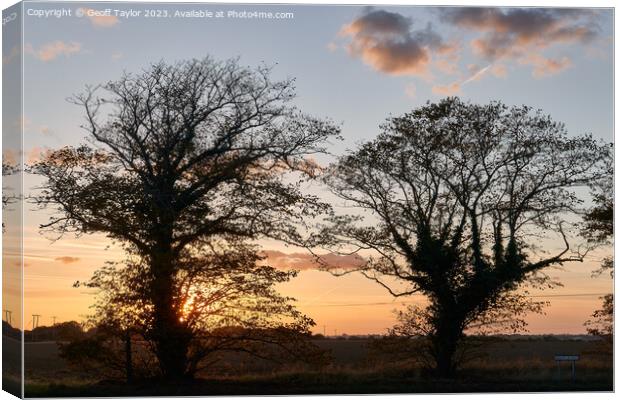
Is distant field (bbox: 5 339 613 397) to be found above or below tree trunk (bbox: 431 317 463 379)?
below

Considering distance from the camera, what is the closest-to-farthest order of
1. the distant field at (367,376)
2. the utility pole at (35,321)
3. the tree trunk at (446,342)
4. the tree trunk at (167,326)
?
the utility pole at (35,321) → the distant field at (367,376) → the tree trunk at (167,326) → the tree trunk at (446,342)

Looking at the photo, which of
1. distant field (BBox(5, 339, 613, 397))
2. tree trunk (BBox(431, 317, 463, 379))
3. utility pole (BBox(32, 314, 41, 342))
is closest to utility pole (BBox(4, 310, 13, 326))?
utility pole (BBox(32, 314, 41, 342))

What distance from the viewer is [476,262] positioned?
21.7m

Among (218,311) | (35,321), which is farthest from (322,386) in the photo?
(35,321)

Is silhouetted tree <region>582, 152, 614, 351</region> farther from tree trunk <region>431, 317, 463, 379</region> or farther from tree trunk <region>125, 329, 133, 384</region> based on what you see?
tree trunk <region>125, 329, 133, 384</region>

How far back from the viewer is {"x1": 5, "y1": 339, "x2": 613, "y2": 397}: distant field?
20.0 metres

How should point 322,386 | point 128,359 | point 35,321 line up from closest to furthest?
1. point 35,321
2. point 322,386
3. point 128,359

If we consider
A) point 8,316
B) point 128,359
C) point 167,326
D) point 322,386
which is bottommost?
point 322,386

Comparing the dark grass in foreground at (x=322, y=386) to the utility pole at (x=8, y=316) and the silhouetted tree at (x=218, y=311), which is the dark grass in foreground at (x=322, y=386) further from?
the utility pole at (x=8, y=316)

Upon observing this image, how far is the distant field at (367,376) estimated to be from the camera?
1997 cm

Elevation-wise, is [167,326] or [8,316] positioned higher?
[8,316]

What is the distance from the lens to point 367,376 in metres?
21.0

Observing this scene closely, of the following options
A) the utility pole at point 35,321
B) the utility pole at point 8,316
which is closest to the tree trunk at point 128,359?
the utility pole at point 35,321

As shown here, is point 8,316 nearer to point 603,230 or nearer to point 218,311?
point 218,311
